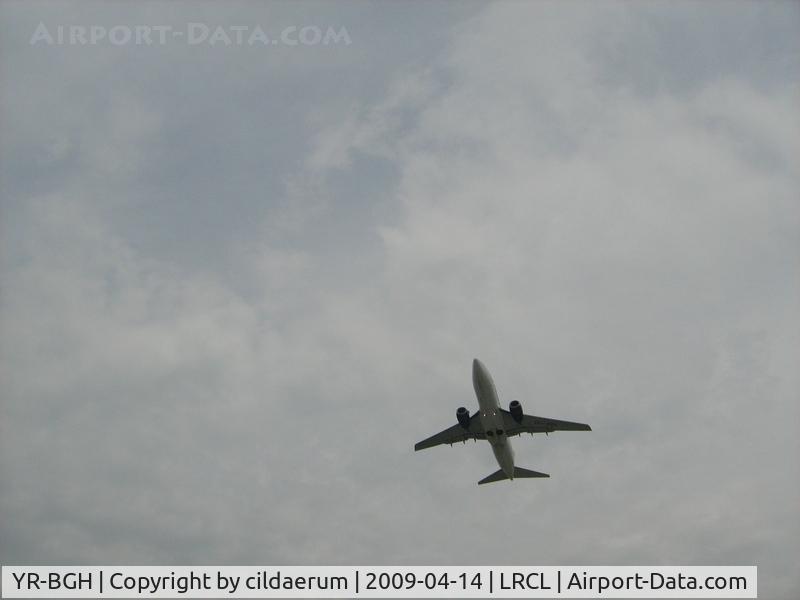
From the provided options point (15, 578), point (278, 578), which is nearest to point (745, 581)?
point (278, 578)

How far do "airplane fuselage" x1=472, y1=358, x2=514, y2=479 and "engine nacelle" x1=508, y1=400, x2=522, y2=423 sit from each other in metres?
1.24

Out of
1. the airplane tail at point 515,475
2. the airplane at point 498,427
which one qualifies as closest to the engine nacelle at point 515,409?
the airplane at point 498,427

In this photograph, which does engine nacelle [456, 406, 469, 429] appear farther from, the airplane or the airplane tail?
the airplane tail

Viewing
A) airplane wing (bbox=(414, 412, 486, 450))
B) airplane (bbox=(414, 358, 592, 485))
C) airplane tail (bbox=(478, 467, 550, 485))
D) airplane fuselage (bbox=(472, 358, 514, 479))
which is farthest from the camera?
airplane tail (bbox=(478, 467, 550, 485))

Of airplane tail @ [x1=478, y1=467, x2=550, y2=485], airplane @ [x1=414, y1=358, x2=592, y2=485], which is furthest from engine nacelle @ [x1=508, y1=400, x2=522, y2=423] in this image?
airplane tail @ [x1=478, y1=467, x2=550, y2=485]

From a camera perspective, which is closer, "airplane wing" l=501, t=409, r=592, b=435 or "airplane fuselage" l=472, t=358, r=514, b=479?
"airplane fuselage" l=472, t=358, r=514, b=479

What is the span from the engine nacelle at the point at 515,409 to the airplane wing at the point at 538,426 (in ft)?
2.68

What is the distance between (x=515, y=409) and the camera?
74062 millimetres

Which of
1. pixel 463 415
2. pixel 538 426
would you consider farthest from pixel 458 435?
pixel 538 426

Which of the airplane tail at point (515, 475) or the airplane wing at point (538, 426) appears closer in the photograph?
the airplane wing at point (538, 426)

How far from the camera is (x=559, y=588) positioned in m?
61.3

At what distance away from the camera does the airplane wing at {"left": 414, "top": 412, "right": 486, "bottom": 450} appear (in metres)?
75.4

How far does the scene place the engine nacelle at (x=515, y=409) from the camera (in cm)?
7400

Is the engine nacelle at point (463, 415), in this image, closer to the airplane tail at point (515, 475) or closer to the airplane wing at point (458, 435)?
the airplane wing at point (458, 435)
